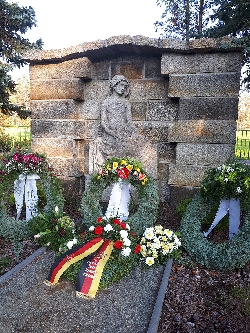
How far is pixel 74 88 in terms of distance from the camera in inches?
231

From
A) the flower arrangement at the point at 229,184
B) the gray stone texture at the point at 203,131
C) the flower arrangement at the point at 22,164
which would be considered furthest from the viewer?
the gray stone texture at the point at 203,131

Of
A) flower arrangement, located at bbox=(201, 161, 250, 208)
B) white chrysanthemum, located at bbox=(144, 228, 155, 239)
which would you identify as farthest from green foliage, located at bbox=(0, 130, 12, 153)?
A: flower arrangement, located at bbox=(201, 161, 250, 208)

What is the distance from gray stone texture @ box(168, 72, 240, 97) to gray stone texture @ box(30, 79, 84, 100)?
1866 mm

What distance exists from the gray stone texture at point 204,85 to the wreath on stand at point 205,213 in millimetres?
1531

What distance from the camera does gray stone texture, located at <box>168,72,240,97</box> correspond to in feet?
16.3

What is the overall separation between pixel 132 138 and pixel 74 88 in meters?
1.62

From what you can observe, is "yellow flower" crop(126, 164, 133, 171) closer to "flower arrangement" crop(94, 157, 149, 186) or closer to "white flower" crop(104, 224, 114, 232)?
"flower arrangement" crop(94, 157, 149, 186)

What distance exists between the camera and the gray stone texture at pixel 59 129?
237 inches

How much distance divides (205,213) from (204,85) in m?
2.28

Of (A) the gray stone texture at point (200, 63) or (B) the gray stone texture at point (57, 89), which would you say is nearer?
(A) the gray stone texture at point (200, 63)

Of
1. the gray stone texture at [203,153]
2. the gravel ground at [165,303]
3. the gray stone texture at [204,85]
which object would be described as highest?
the gray stone texture at [204,85]

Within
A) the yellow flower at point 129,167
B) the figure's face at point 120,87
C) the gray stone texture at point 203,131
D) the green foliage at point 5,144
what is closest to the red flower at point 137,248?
the yellow flower at point 129,167

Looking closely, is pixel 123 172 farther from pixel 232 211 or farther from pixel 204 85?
pixel 204 85

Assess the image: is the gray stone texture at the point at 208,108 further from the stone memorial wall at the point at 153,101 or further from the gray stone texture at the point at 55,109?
the gray stone texture at the point at 55,109
